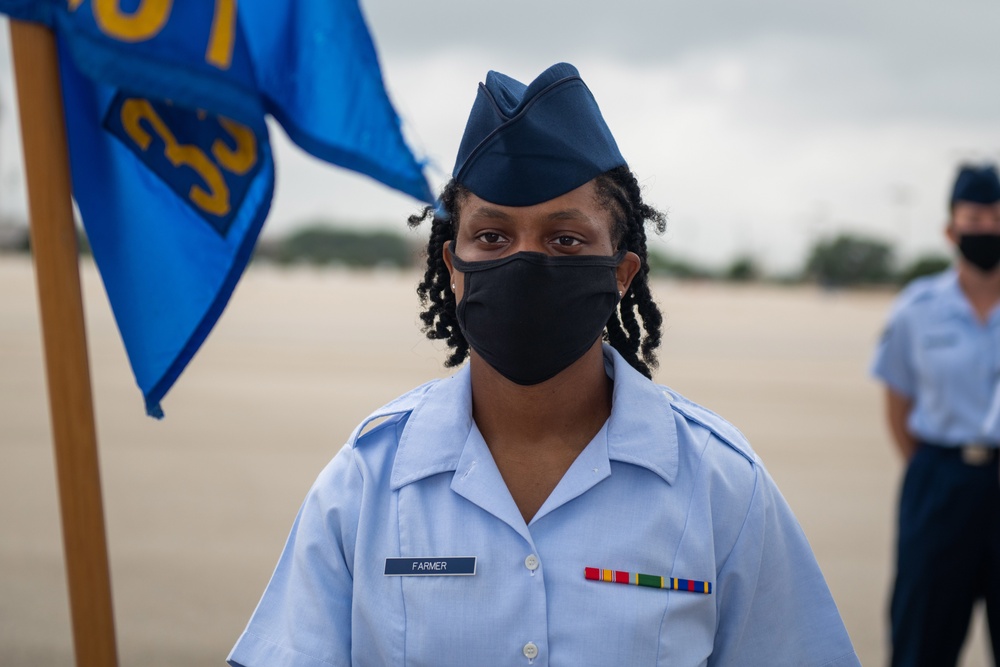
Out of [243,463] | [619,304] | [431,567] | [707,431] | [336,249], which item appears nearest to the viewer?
[431,567]

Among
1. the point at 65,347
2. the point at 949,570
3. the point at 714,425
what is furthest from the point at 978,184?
the point at 65,347

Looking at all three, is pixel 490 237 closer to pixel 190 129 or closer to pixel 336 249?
pixel 190 129

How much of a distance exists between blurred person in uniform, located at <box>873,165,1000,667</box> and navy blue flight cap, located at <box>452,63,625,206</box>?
9.70 feet

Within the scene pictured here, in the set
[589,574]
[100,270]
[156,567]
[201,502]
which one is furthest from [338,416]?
[589,574]

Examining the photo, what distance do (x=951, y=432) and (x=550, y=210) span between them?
3.39m

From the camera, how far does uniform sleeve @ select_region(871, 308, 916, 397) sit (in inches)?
211

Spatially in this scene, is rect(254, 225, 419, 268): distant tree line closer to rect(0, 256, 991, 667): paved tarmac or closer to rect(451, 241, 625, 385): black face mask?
rect(0, 256, 991, 667): paved tarmac

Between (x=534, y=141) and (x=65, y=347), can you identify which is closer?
(x=534, y=141)

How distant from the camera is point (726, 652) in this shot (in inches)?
86.4

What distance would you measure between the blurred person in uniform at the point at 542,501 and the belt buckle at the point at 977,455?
2.93 metres

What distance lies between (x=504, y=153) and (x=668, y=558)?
86 cm

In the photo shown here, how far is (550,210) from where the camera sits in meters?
2.19

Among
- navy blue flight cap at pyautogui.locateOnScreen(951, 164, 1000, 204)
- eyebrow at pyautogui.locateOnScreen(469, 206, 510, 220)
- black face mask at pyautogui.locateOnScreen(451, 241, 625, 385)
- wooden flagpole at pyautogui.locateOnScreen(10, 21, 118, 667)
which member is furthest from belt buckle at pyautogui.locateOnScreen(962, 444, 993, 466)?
wooden flagpole at pyautogui.locateOnScreen(10, 21, 118, 667)

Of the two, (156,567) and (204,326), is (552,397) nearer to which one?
(204,326)
